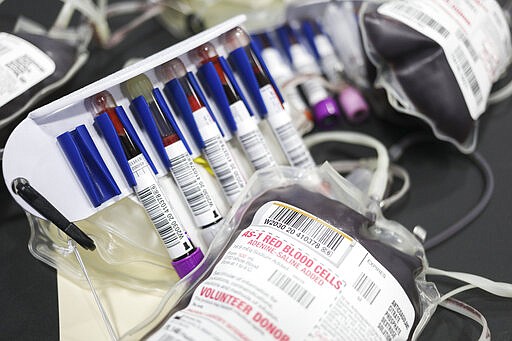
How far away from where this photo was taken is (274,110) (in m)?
0.53

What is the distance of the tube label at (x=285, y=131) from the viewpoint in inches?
20.6

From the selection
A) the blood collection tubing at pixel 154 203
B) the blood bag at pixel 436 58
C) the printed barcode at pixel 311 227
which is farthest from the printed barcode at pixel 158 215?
the blood bag at pixel 436 58

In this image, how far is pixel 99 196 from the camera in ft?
1.50

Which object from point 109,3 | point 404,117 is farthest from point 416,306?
point 109,3

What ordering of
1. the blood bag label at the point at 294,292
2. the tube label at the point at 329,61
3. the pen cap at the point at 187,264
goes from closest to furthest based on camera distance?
the blood bag label at the point at 294,292, the pen cap at the point at 187,264, the tube label at the point at 329,61

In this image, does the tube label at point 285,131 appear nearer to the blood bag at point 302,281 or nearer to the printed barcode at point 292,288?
the blood bag at point 302,281

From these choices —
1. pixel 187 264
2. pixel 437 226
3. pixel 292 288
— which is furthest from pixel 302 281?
pixel 437 226

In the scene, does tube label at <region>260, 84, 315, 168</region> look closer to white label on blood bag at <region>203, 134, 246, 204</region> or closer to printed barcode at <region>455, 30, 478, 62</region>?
white label on blood bag at <region>203, 134, 246, 204</region>

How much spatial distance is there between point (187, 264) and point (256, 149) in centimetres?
14

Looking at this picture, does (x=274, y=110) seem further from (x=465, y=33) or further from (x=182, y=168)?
(x=465, y=33)

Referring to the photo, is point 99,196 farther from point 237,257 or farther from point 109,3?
point 109,3

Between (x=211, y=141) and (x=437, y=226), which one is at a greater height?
(x=211, y=141)

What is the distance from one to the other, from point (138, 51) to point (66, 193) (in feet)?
1.25

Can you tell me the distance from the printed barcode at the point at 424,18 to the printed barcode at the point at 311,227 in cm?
28
